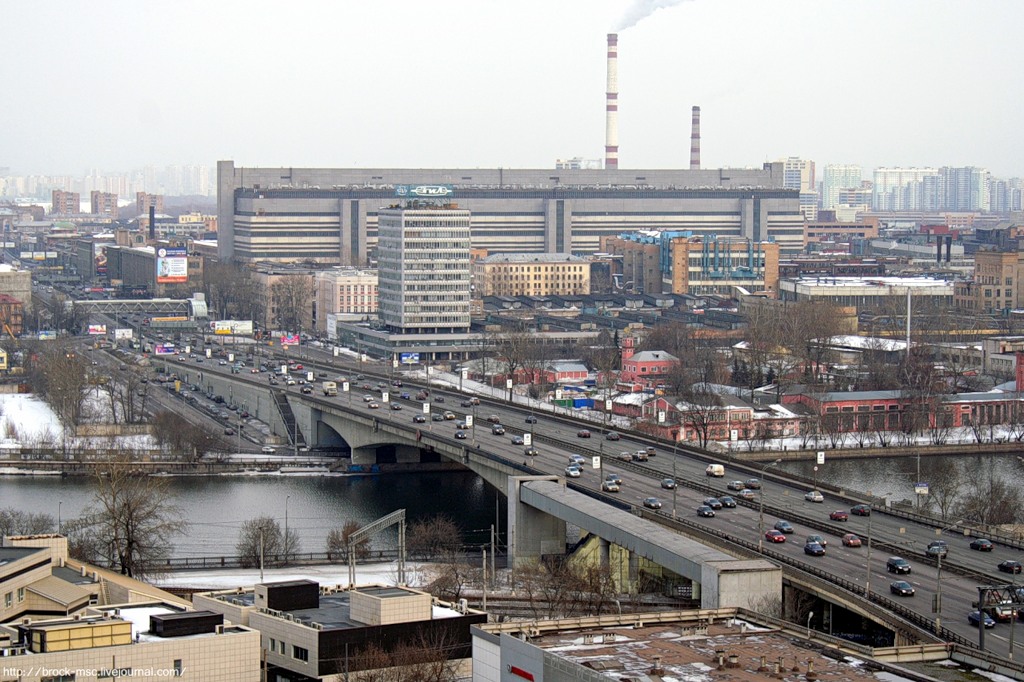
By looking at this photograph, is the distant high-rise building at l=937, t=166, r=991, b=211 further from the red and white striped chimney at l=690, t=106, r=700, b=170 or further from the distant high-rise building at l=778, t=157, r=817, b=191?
the red and white striped chimney at l=690, t=106, r=700, b=170

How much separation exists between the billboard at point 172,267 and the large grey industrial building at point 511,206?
4.32 meters

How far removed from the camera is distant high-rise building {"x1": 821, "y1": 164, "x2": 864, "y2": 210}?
188 m

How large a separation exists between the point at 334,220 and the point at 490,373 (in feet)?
115

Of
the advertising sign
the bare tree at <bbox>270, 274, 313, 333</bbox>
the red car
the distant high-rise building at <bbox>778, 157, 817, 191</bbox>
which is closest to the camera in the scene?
the red car

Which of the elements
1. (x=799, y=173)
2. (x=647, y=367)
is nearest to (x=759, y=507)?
(x=647, y=367)

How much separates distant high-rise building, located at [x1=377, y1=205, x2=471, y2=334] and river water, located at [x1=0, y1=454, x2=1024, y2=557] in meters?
18.4

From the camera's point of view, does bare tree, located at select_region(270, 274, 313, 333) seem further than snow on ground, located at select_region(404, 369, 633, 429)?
Yes

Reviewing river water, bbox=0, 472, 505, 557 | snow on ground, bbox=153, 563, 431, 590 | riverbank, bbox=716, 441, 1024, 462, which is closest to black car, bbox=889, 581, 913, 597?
snow on ground, bbox=153, 563, 431, 590

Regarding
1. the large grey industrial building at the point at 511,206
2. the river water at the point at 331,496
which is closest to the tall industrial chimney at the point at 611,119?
the large grey industrial building at the point at 511,206

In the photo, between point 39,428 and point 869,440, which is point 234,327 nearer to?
point 39,428

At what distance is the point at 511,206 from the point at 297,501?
55416 millimetres

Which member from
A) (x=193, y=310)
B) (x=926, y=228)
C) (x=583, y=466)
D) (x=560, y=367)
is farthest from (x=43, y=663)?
(x=926, y=228)

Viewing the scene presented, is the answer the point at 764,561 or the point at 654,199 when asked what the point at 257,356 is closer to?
the point at 764,561

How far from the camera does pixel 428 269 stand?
186ft
